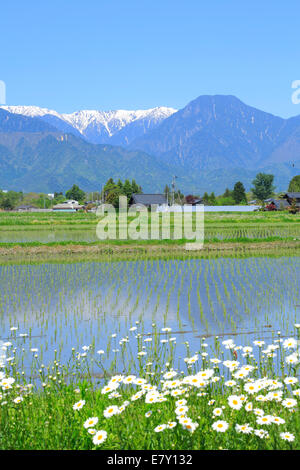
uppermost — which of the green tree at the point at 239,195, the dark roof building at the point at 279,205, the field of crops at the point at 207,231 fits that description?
the green tree at the point at 239,195

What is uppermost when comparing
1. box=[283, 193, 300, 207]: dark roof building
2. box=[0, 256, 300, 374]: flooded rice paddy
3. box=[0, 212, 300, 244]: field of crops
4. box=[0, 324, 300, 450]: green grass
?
box=[283, 193, 300, 207]: dark roof building

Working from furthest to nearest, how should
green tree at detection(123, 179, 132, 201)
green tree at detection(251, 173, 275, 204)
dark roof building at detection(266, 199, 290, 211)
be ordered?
green tree at detection(251, 173, 275, 204), green tree at detection(123, 179, 132, 201), dark roof building at detection(266, 199, 290, 211)

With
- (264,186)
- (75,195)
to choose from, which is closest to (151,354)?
(264,186)

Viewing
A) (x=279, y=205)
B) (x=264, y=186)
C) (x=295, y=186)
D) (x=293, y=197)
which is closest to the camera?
(x=293, y=197)

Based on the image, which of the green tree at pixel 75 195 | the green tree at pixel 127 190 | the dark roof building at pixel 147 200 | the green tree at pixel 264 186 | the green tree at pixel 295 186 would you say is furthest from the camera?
the green tree at pixel 75 195

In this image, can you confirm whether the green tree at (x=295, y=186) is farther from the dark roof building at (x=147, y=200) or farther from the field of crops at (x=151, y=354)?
the field of crops at (x=151, y=354)

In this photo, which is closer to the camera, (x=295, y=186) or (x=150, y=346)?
(x=150, y=346)

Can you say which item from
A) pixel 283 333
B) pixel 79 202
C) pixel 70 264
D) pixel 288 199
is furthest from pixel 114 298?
pixel 79 202

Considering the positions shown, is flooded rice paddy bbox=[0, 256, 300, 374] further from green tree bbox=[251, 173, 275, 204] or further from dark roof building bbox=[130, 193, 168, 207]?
green tree bbox=[251, 173, 275, 204]

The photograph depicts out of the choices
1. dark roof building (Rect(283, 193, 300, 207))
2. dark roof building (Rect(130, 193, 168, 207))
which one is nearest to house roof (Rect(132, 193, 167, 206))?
dark roof building (Rect(130, 193, 168, 207))

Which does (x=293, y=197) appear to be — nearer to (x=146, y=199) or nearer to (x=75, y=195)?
(x=146, y=199)

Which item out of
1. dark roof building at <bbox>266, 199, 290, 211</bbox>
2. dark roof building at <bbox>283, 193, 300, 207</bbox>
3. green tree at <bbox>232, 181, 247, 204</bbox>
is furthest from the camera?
green tree at <bbox>232, 181, 247, 204</bbox>

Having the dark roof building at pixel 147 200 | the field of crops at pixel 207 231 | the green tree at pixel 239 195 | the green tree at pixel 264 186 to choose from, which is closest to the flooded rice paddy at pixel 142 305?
the field of crops at pixel 207 231

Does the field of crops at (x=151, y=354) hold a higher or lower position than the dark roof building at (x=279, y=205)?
lower
